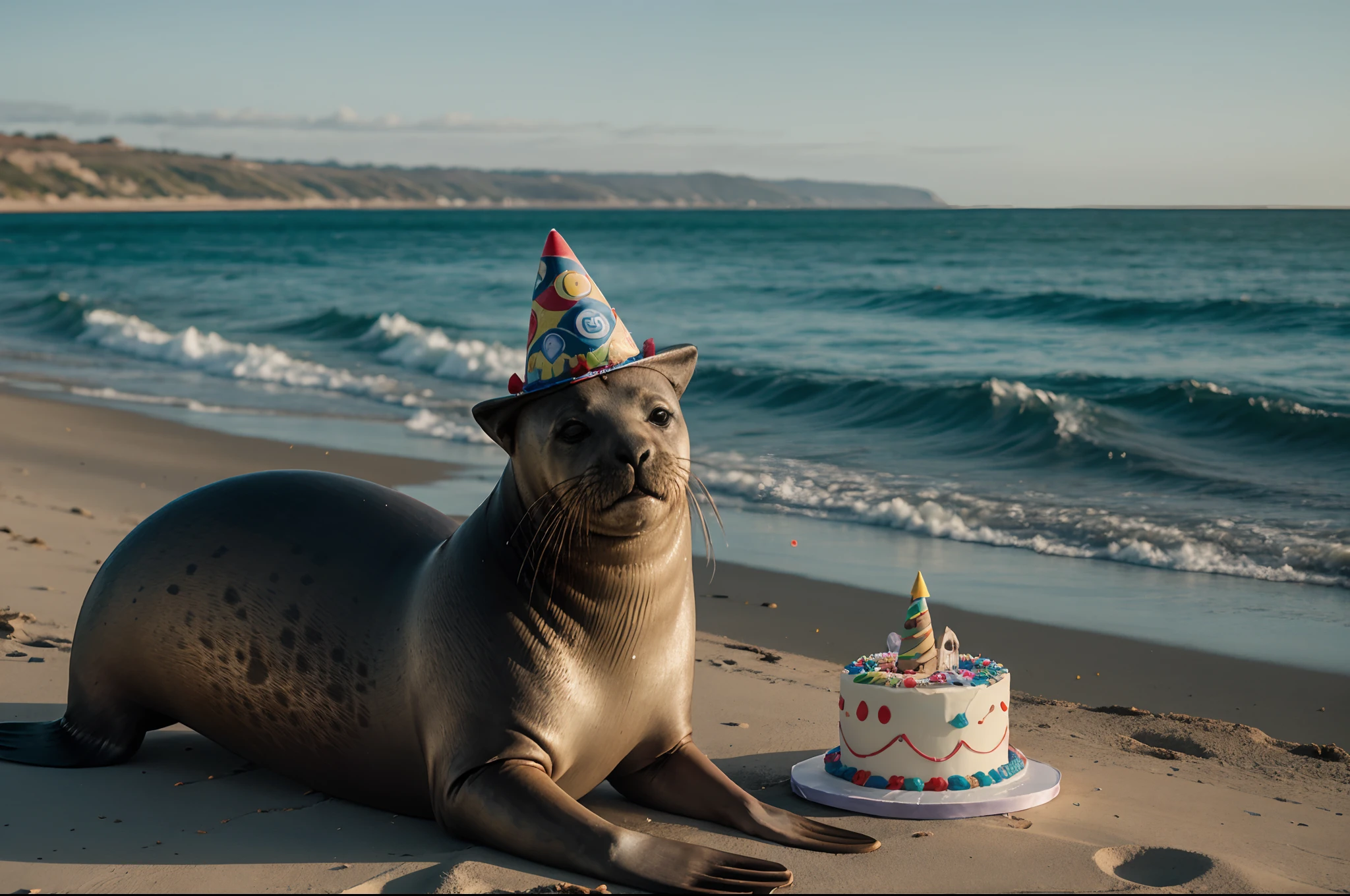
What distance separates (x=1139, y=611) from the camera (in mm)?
7688

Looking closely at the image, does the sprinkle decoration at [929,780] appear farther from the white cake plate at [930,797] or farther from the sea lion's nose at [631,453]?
the sea lion's nose at [631,453]

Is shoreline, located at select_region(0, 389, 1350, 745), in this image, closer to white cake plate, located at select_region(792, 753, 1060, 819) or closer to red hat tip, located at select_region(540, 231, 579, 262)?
white cake plate, located at select_region(792, 753, 1060, 819)

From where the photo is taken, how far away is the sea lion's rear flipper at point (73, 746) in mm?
4691

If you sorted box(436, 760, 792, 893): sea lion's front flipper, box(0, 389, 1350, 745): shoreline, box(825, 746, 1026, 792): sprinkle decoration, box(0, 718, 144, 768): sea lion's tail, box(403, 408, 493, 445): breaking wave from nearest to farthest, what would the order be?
box(436, 760, 792, 893): sea lion's front flipper
box(825, 746, 1026, 792): sprinkle decoration
box(0, 718, 144, 768): sea lion's tail
box(0, 389, 1350, 745): shoreline
box(403, 408, 493, 445): breaking wave

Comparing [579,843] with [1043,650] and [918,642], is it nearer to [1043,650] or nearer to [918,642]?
[918,642]

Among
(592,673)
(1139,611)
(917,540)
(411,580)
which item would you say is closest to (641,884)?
(592,673)

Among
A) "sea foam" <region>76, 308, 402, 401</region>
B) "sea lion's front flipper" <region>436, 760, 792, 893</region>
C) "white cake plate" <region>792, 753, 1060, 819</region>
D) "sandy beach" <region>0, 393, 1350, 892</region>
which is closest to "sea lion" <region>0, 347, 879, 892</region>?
"sea lion's front flipper" <region>436, 760, 792, 893</region>

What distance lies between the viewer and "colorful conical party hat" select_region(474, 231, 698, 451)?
391 cm

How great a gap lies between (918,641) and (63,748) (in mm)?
3104

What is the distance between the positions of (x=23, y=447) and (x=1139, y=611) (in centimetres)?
1030

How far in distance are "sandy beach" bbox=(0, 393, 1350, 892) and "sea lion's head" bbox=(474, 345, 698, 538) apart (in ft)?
3.38

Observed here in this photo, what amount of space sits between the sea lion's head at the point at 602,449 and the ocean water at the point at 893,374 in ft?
17.7

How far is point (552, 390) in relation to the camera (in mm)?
3867

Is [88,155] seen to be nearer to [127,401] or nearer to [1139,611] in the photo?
[127,401]
